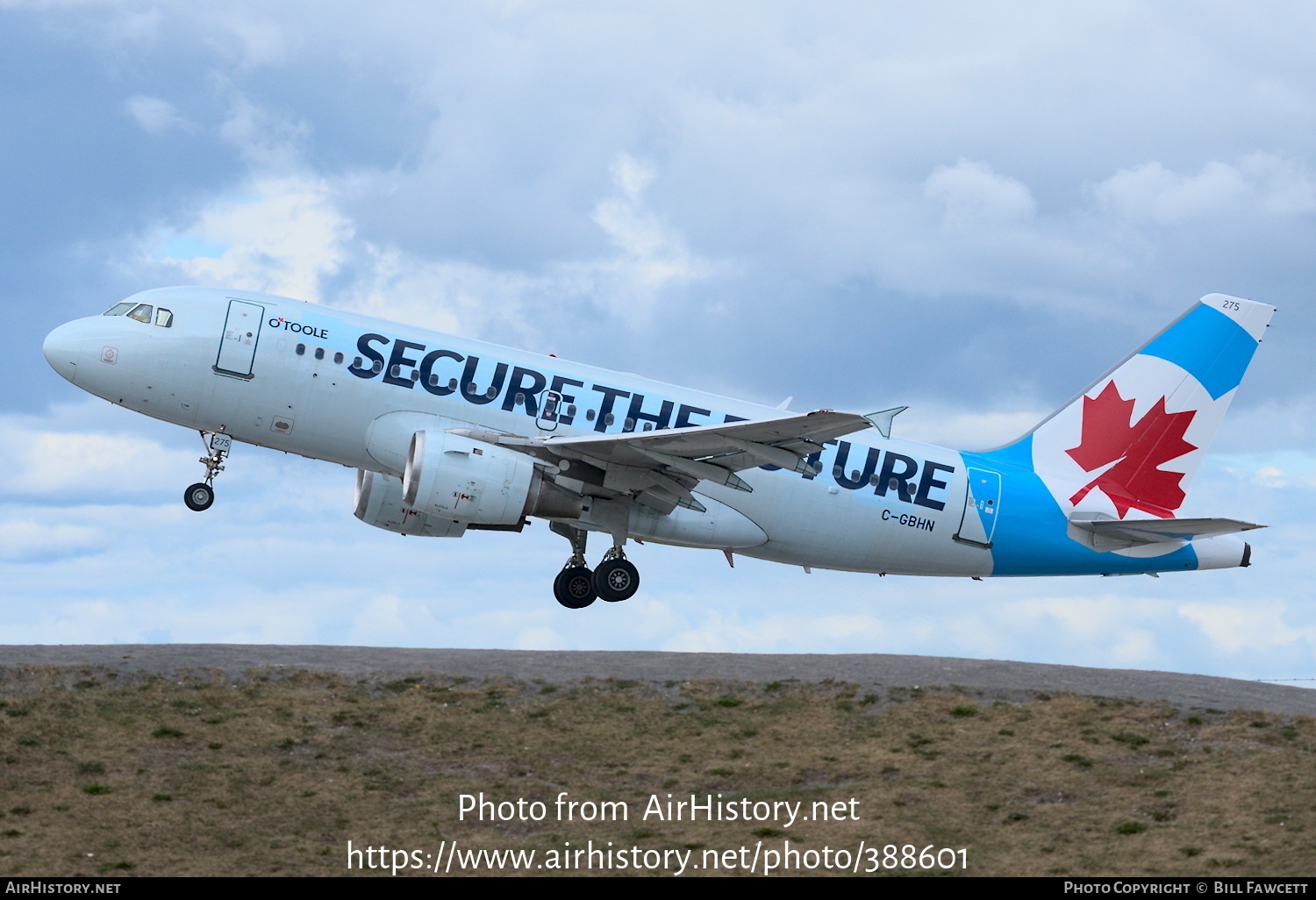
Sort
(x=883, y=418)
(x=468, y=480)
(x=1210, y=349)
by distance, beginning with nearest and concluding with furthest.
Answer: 1. (x=883, y=418)
2. (x=468, y=480)
3. (x=1210, y=349)

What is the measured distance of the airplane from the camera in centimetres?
2995

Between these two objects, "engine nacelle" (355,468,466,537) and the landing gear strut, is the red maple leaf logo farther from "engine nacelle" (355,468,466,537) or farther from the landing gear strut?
"engine nacelle" (355,468,466,537)

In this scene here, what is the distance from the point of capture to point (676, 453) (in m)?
29.8

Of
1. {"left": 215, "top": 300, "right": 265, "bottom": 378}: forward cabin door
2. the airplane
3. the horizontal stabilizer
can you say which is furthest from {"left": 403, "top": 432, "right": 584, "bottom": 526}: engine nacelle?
the horizontal stabilizer

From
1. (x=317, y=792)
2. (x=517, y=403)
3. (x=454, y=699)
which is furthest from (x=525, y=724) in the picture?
(x=517, y=403)

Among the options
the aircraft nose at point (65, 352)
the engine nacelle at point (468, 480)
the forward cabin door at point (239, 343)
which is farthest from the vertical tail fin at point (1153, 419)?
the aircraft nose at point (65, 352)

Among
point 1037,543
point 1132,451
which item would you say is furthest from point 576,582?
point 1132,451

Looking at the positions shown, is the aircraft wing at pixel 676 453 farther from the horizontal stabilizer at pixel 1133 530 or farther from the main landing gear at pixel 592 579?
the horizontal stabilizer at pixel 1133 530

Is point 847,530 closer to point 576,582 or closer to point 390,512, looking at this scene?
point 576,582

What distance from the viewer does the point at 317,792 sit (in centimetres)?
2930

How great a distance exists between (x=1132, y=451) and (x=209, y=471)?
23.6 m

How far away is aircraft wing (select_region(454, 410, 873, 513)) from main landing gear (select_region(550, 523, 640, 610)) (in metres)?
2.01

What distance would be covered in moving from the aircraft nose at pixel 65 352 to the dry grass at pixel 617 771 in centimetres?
801
